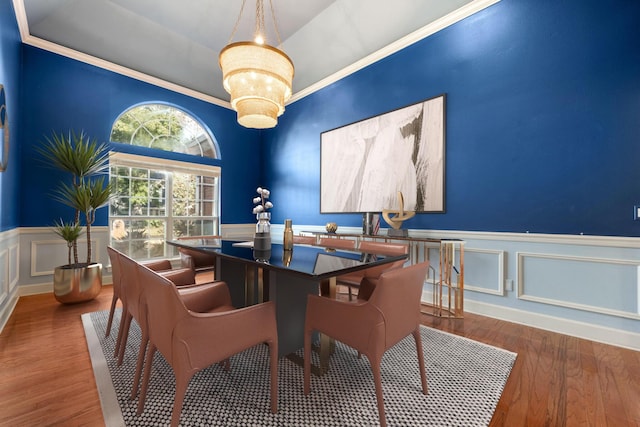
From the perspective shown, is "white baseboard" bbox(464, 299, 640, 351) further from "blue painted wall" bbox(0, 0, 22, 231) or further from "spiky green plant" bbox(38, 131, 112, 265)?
"blue painted wall" bbox(0, 0, 22, 231)

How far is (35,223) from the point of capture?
340 cm

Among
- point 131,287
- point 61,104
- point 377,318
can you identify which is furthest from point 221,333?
point 61,104

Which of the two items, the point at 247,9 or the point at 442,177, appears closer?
the point at 442,177

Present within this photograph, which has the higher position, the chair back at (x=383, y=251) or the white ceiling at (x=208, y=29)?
the white ceiling at (x=208, y=29)

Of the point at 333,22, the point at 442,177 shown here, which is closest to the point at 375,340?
the point at 442,177

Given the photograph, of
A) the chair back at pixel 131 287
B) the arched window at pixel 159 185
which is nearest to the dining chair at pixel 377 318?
the chair back at pixel 131 287

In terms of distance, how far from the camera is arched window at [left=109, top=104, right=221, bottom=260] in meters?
4.21

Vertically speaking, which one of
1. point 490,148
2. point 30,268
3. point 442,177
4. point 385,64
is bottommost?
point 30,268

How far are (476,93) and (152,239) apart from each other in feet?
17.1

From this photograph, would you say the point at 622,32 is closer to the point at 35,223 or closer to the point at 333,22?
the point at 333,22

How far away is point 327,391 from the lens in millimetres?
1513

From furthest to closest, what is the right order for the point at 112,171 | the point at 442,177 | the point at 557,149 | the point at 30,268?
1. the point at 112,171
2. the point at 30,268
3. the point at 442,177
4. the point at 557,149

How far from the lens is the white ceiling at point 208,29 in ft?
10.4

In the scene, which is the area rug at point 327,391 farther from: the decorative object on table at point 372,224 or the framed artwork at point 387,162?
the framed artwork at point 387,162
